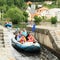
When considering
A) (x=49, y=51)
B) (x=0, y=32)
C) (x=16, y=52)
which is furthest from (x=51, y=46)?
(x=0, y=32)

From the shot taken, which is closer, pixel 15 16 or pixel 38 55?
pixel 38 55

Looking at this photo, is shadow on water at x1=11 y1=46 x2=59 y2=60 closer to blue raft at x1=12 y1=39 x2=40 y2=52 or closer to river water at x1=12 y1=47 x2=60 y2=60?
river water at x1=12 y1=47 x2=60 y2=60

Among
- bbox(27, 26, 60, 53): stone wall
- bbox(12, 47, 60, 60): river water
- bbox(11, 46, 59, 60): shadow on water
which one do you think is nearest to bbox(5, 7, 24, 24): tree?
bbox(27, 26, 60, 53): stone wall

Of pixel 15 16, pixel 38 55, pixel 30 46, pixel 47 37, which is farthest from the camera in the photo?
pixel 15 16

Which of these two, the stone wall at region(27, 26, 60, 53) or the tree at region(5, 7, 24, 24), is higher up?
the stone wall at region(27, 26, 60, 53)

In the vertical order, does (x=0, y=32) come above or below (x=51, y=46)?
above

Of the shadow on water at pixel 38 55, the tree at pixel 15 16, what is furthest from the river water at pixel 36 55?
the tree at pixel 15 16

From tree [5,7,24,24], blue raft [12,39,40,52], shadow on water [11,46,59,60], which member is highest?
blue raft [12,39,40,52]

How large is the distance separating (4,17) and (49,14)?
15052mm

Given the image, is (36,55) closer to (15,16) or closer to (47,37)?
(47,37)

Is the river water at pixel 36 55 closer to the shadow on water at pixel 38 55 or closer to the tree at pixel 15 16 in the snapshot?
the shadow on water at pixel 38 55

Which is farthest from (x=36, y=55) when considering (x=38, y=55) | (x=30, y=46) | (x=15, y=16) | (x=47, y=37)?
(x=15, y=16)

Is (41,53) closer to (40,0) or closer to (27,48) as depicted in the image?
(27,48)

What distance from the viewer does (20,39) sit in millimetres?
28984
